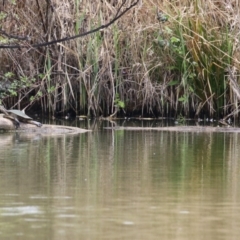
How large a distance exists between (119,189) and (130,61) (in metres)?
6.40

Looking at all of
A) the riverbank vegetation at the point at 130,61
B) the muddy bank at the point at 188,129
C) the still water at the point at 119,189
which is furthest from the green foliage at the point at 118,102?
the still water at the point at 119,189

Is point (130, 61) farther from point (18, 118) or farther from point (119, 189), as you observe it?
point (119, 189)

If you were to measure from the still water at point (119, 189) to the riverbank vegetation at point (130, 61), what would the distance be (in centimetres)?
292

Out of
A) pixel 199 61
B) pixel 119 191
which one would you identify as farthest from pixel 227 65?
Result: pixel 119 191

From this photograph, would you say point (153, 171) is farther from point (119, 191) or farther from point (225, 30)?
point (225, 30)

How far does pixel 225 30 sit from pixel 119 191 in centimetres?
650

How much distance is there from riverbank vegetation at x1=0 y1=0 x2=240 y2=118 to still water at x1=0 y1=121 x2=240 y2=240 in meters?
2.92

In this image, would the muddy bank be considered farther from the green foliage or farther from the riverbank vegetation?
the green foliage

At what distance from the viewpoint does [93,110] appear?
458 inches

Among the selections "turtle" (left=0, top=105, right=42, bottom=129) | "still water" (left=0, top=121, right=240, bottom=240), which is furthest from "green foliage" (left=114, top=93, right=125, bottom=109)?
"still water" (left=0, top=121, right=240, bottom=240)

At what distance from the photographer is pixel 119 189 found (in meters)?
5.44

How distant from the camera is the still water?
4.27m

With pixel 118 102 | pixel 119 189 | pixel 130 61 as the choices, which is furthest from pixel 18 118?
pixel 119 189

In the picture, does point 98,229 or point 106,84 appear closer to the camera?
point 98,229
